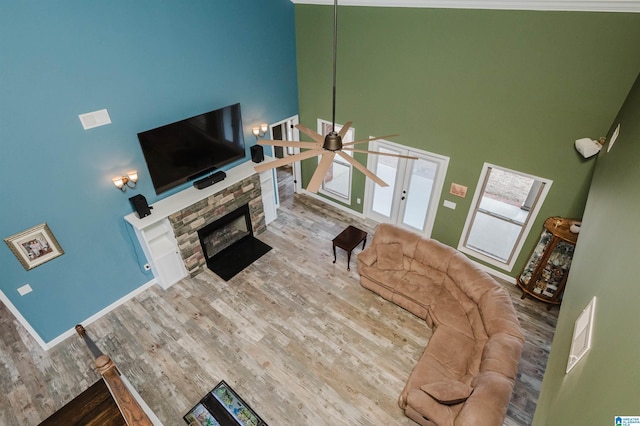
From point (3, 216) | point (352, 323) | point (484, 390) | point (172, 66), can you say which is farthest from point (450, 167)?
point (3, 216)

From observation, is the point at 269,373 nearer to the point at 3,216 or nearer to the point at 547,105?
the point at 3,216

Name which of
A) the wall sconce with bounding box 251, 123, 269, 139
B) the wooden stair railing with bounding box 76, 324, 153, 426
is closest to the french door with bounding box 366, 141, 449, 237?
the wall sconce with bounding box 251, 123, 269, 139

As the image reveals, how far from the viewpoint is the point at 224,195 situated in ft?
19.9

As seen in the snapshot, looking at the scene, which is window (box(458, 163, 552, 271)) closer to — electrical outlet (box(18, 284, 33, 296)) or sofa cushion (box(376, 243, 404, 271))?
sofa cushion (box(376, 243, 404, 271))

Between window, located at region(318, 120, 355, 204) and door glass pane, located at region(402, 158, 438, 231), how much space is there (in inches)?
56.4

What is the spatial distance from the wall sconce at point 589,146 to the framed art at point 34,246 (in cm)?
738

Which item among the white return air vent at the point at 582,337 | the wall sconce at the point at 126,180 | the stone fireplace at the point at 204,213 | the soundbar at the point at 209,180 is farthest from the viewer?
the soundbar at the point at 209,180

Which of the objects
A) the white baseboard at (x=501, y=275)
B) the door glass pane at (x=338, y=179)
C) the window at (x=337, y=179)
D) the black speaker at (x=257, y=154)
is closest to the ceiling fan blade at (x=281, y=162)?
the black speaker at (x=257, y=154)

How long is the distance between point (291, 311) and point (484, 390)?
3.04m

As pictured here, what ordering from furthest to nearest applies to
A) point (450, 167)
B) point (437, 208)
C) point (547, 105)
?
point (437, 208)
point (450, 167)
point (547, 105)

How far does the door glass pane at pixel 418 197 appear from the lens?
22.9 feet

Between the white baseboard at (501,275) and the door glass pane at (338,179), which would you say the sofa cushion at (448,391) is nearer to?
the white baseboard at (501,275)

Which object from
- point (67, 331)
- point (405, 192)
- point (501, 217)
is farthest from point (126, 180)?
point (501, 217)

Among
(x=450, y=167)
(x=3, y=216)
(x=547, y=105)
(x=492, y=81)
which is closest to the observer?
(x=3, y=216)
